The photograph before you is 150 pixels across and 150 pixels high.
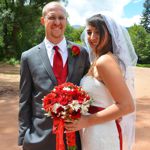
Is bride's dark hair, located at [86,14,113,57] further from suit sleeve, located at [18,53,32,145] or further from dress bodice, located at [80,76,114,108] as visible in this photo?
suit sleeve, located at [18,53,32,145]

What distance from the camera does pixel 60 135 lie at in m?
3.02

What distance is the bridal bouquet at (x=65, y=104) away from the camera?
2.83 metres

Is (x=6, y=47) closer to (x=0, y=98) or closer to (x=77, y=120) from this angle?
(x=0, y=98)

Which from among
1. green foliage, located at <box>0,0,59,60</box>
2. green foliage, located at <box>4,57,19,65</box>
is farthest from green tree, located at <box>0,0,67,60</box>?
green foliage, located at <box>4,57,19,65</box>

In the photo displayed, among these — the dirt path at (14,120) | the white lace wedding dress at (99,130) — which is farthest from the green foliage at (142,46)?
the white lace wedding dress at (99,130)

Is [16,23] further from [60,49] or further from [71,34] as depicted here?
[71,34]

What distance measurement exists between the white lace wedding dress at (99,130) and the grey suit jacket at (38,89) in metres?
0.25

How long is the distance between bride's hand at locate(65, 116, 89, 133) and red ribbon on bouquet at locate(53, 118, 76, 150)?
49 mm

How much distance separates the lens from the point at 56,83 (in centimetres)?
324

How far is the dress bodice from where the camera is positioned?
9.86 feet

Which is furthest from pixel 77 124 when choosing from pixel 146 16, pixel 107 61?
pixel 146 16

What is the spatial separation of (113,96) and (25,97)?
0.95 meters

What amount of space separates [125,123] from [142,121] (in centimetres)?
509

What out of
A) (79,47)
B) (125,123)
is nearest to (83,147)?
(125,123)
